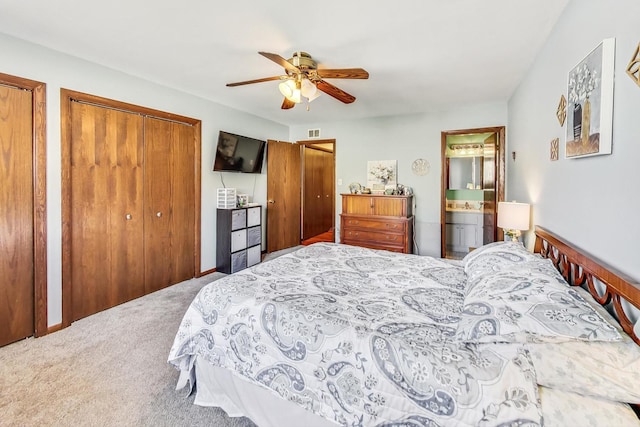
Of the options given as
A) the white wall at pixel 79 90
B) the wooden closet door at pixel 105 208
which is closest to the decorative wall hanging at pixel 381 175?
the white wall at pixel 79 90

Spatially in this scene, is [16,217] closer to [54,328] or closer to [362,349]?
[54,328]

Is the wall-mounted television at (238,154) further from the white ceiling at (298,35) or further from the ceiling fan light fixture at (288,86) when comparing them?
the ceiling fan light fixture at (288,86)

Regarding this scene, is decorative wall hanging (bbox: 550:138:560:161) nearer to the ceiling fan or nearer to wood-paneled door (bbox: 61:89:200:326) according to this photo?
the ceiling fan

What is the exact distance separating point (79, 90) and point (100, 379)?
249 cm

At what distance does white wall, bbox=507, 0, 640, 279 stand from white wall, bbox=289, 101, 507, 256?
174cm

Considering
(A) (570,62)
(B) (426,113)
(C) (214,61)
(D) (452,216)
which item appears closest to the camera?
(A) (570,62)

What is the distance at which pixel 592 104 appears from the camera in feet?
4.82

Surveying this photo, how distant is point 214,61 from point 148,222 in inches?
75.5

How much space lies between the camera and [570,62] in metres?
1.83

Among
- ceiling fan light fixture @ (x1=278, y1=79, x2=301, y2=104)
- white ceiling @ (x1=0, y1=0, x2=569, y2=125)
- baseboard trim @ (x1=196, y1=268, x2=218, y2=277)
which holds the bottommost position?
baseboard trim @ (x1=196, y1=268, x2=218, y2=277)

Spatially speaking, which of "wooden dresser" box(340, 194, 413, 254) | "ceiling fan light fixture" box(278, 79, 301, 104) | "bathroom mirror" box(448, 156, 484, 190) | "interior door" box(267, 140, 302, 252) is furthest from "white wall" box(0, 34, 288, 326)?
"bathroom mirror" box(448, 156, 484, 190)

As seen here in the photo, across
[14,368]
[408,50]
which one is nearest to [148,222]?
[14,368]

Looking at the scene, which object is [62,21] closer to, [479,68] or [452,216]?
[479,68]

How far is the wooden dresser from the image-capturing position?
4512 mm
